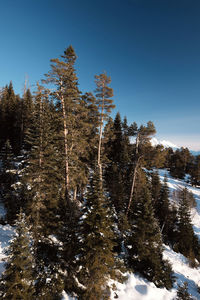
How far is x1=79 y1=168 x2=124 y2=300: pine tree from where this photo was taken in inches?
304

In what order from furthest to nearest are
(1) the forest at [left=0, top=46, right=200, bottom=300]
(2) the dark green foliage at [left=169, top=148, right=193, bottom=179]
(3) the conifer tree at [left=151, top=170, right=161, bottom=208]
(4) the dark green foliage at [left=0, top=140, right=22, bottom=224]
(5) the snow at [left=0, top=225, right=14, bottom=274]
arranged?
(2) the dark green foliage at [left=169, top=148, right=193, bottom=179]
(3) the conifer tree at [left=151, top=170, right=161, bottom=208]
(4) the dark green foliage at [left=0, top=140, right=22, bottom=224]
(5) the snow at [left=0, top=225, right=14, bottom=274]
(1) the forest at [left=0, top=46, right=200, bottom=300]

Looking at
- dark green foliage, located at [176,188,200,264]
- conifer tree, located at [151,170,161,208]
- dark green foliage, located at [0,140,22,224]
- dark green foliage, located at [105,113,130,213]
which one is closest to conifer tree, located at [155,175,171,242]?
conifer tree, located at [151,170,161,208]

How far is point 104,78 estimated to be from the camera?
15.7 meters

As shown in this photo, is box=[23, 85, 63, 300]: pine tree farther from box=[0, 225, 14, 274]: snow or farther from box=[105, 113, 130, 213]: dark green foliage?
box=[105, 113, 130, 213]: dark green foliage

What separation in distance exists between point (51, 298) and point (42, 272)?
1.59 meters

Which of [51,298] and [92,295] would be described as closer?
[51,298]

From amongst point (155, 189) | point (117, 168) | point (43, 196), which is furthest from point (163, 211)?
point (43, 196)

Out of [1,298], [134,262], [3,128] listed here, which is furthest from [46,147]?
[3,128]

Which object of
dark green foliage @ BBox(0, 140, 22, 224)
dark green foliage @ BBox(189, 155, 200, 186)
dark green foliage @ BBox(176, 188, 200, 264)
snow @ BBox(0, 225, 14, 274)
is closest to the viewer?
snow @ BBox(0, 225, 14, 274)

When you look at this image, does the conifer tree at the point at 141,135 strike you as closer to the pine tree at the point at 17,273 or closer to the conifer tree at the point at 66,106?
the conifer tree at the point at 66,106

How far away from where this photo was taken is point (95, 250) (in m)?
7.99

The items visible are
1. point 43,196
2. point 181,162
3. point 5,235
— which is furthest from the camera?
point 181,162

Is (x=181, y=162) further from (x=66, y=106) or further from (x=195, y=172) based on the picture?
(x=66, y=106)

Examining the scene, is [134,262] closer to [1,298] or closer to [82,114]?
[1,298]
